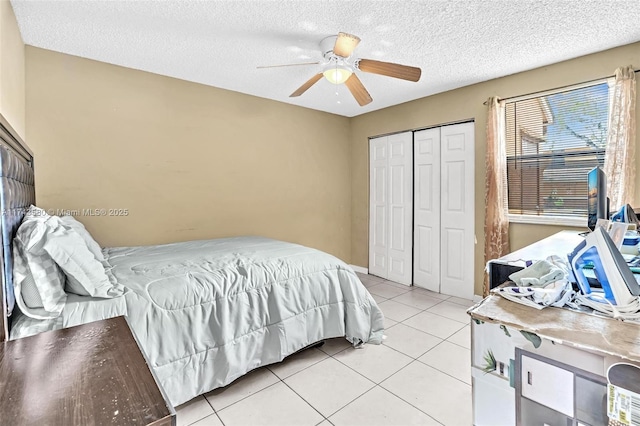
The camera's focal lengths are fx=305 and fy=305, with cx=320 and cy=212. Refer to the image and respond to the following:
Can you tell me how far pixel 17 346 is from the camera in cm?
99

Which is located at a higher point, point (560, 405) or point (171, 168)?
point (171, 168)

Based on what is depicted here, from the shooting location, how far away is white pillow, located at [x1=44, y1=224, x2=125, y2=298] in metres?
1.44

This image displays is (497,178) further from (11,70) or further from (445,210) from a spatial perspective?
(11,70)

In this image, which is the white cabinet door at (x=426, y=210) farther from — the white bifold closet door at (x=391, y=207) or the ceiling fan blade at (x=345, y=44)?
the ceiling fan blade at (x=345, y=44)

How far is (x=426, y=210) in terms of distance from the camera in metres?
3.99

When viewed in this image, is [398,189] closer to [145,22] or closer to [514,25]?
[514,25]

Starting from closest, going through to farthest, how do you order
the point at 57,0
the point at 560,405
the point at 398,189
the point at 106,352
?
1. the point at 560,405
2. the point at 106,352
3. the point at 57,0
4. the point at 398,189

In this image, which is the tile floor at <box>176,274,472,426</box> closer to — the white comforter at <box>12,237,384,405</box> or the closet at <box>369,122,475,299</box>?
the white comforter at <box>12,237,384,405</box>

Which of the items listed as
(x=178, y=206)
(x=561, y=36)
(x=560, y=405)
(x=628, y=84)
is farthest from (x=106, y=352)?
(x=628, y=84)

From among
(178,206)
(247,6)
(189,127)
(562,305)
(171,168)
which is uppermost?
(247,6)

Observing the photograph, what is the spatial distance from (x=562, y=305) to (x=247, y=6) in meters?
2.31

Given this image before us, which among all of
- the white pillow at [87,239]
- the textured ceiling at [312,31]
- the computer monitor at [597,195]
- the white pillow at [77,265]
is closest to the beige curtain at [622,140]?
the textured ceiling at [312,31]

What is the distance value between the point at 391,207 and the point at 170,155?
2.91 m

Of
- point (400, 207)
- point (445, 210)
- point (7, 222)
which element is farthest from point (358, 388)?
point (400, 207)
